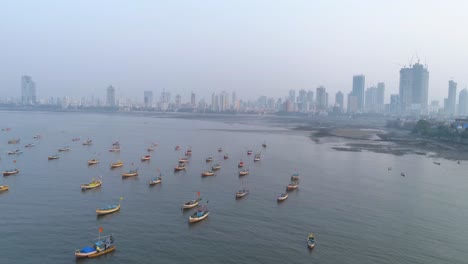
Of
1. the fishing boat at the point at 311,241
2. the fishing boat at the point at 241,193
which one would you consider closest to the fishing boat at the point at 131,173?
the fishing boat at the point at 241,193

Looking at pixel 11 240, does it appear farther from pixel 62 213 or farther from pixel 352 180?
pixel 352 180

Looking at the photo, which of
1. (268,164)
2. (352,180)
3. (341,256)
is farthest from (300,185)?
(341,256)

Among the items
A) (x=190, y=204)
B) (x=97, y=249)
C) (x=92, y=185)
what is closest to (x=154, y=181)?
(x=92, y=185)

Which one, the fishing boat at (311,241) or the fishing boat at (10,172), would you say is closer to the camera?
the fishing boat at (311,241)

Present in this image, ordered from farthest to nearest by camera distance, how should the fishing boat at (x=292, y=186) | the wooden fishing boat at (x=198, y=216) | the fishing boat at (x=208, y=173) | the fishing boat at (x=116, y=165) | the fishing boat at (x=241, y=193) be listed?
the fishing boat at (x=116, y=165) → the fishing boat at (x=208, y=173) → the fishing boat at (x=292, y=186) → the fishing boat at (x=241, y=193) → the wooden fishing boat at (x=198, y=216)

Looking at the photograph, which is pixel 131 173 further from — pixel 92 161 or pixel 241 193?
pixel 241 193

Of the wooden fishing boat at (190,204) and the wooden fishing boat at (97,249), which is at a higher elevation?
the wooden fishing boat at (190,204)

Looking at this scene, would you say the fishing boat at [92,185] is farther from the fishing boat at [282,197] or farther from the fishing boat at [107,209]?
the fishing boat at [282,197]
